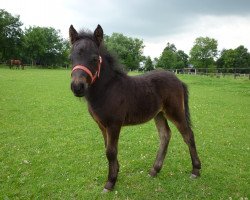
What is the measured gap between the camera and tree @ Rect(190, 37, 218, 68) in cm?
8812

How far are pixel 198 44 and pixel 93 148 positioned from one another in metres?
87.6

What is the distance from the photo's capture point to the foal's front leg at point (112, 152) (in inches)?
199

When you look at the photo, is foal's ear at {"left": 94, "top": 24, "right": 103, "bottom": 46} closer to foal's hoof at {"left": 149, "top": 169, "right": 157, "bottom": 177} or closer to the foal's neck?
the foal's neck

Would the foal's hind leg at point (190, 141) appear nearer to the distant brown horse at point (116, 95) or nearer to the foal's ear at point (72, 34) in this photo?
the distant brown horse at point (116, 95)

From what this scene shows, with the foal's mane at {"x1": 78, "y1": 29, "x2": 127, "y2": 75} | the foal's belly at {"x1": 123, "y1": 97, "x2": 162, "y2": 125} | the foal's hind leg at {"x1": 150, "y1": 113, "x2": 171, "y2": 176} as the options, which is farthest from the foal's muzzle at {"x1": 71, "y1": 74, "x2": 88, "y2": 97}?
the foal's hind leg at {"x1": 150, "y1": 113, "x2": 171, "y2": 176}

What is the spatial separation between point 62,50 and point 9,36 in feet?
65.8

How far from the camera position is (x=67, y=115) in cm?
1228

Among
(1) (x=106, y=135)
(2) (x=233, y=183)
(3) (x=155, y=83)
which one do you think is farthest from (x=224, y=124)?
(1) (x=106, y=135)

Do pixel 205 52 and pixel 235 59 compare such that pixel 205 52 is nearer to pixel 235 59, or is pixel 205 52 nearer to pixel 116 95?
→ pixel 235 59

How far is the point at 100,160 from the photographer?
707cm

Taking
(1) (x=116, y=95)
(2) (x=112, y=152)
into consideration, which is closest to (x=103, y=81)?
(1) (x=116, y=95)

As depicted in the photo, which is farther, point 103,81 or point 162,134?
point 162,134

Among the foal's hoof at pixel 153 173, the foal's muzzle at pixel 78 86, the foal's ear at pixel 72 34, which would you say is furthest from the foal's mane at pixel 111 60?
the foal's hoof at pixel 153 173

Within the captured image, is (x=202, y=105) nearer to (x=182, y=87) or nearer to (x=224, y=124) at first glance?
(x=224, y=124)
